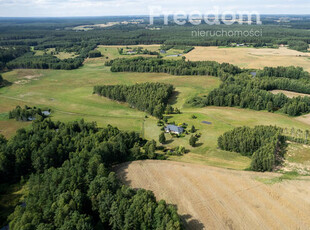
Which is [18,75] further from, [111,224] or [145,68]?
[111,224]

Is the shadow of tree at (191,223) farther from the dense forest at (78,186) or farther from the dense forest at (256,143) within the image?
the dense forest at (256,143)

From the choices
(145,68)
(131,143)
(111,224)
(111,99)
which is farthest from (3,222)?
(145,68)

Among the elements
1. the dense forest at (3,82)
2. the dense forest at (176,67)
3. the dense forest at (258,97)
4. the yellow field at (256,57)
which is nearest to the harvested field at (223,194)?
the dense forest at (258,97)

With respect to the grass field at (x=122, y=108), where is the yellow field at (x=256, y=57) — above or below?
above

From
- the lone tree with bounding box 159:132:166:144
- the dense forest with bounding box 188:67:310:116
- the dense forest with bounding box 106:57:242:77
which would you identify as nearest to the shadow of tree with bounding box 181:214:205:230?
the lone tree with bounding box 159:132:166:144

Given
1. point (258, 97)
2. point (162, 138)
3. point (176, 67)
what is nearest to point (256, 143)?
point (162, 138)

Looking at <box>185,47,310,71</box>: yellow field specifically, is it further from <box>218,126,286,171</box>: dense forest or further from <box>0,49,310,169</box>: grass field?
<box>218,126,286,171</box>: dense forest
